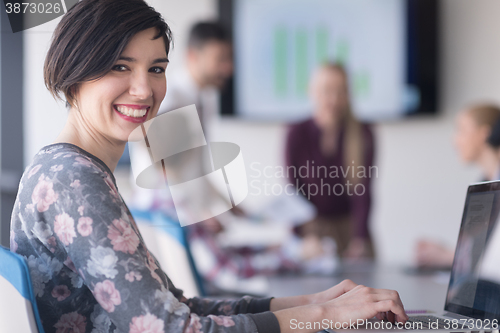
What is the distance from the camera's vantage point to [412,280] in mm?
1610

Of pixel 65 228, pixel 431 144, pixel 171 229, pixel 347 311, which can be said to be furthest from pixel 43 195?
pixel 431 144

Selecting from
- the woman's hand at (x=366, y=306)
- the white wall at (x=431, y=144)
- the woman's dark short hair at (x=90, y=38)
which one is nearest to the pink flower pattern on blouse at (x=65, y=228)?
the woman's dark short hair at (x=90, y=38)

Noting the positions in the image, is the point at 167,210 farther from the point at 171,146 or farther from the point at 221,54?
the point at 221,54

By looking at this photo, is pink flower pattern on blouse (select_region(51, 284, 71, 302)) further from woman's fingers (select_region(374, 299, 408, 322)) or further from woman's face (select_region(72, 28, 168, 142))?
woman's fingers (select_region(374, 299, 408, 322))

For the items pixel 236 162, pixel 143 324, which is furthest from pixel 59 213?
pixel 236 162

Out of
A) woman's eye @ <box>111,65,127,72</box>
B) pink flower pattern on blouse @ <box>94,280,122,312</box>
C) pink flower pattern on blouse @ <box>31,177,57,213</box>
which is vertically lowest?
pink flower pattern on blouse @ <box>94,280,122,312</box>

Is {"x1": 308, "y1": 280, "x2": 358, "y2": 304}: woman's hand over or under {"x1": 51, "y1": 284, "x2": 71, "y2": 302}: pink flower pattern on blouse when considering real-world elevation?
under

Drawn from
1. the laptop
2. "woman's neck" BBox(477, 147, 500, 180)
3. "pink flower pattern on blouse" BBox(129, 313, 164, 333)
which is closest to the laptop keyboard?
the laptop

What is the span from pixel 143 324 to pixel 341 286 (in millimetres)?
408

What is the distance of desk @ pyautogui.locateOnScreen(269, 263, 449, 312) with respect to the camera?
1.25 meters

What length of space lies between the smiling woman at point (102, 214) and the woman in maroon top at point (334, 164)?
1.51 meters

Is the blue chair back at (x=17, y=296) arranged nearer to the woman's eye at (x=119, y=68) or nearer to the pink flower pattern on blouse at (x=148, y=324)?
the pink flower pattern on blouse at (x=148, y=324)

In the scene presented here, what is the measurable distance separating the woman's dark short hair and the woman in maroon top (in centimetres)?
160

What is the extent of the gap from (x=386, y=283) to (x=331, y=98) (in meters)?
1.43
